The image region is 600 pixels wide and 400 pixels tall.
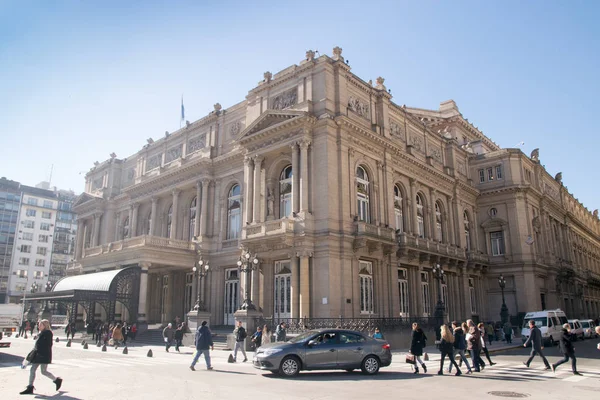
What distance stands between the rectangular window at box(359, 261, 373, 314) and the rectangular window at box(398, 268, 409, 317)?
4.02m

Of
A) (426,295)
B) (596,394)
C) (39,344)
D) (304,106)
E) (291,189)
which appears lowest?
(596,394)

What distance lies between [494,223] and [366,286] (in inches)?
860

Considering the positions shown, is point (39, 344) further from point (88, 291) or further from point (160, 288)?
point (160, 288)

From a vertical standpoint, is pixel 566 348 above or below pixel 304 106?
below

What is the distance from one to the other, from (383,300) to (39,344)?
24355mm

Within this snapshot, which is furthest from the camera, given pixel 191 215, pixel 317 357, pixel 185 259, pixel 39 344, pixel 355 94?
pixel 191 215

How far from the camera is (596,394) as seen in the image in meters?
11.6

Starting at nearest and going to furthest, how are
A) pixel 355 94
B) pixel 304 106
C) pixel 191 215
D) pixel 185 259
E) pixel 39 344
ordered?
1. pixel 39 344
2. pixel 304 106
3. pixel 355 94
4. pixel 185 259
5. pixel 191 215

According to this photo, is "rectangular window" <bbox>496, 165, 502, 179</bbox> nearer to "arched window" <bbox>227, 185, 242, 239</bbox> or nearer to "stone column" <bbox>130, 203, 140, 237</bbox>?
"arched window" <bbox>227, 185, 242, 239</bbox>

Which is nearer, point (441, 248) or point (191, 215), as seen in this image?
point (441, 248)

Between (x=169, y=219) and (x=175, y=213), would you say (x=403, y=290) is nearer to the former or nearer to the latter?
(x=175, y=213)

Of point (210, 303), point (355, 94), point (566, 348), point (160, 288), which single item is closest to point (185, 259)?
point (210, 303)

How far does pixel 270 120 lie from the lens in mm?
32906

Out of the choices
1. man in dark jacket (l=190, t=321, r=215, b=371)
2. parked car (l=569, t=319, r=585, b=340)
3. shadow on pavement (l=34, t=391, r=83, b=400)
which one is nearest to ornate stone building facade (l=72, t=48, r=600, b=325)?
parked car (l=569, t=319, r=585, b=340)
